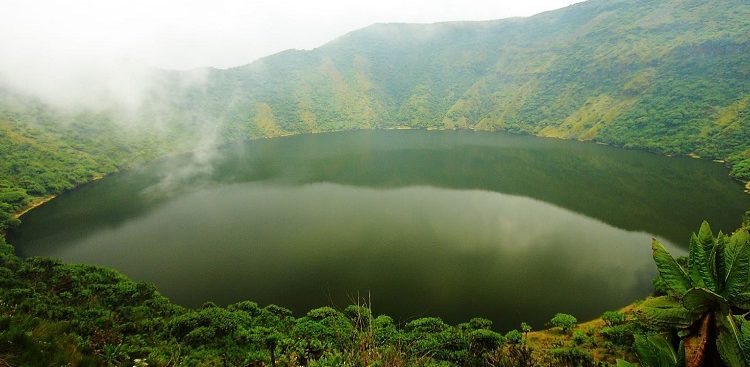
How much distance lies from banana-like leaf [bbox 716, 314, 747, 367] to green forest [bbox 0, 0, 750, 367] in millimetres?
15

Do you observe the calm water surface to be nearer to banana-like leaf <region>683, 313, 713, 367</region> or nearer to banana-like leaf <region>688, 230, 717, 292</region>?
banana-like leaf <region>688, 230, 717, 292</region>

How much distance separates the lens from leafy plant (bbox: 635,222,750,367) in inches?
149

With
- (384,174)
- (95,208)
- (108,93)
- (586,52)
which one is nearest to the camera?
(95,208)

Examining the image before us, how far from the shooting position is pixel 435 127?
149750 millimetres

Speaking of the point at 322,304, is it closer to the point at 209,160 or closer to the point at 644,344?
the point at 644,344

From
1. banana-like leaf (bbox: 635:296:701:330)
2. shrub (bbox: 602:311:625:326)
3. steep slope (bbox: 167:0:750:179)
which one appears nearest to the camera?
banana-like leaf (bbox: 635:296:701:330)

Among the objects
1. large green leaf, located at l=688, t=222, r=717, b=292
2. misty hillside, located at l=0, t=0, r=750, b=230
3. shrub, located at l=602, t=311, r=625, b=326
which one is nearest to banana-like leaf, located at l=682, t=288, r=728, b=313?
large green leaf, located at l=688, t=222, r=717, b=292

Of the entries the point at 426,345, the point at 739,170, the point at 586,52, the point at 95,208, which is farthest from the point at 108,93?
the point at 586,52

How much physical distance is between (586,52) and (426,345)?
166577 millimetres

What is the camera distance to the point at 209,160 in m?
92.2

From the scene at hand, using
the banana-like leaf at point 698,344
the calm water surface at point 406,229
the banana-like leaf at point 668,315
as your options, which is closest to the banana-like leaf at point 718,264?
the banana-like leaf at point 668,315

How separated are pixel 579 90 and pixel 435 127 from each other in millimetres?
53435

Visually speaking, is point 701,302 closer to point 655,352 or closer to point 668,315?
point 668,315

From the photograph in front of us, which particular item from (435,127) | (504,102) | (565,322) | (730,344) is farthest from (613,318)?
(504,102)
